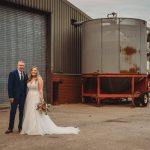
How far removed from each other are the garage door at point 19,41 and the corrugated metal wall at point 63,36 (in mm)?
591

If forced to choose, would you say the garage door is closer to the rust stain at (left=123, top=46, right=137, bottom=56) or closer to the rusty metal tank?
the rusty metal tank

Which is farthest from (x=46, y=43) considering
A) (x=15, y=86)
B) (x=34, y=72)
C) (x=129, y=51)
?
(x=15, y=86)

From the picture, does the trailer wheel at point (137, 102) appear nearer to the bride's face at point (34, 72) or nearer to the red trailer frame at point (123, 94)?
the red trailer frame at point (123, 94)

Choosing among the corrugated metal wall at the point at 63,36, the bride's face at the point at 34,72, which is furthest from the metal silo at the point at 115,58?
the bride's face at the point at 34,72

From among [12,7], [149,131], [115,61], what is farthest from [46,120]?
[115,61]

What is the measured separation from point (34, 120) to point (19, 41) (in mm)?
11108

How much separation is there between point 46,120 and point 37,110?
395 millimetres

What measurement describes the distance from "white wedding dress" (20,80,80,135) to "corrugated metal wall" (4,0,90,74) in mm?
11165

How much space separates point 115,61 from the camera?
2550 cm

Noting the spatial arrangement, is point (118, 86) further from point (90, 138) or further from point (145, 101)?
point (90, 138)

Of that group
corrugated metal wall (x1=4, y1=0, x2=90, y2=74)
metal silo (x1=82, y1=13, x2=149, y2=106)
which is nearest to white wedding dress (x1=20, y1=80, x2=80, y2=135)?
corrugated metal wall (x1=4, y1=0, x2=90, y2=74)

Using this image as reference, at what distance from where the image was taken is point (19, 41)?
23344mm

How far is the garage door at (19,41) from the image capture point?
2208 centimetres

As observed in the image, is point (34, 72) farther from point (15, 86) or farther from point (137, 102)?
point (137, 102)
